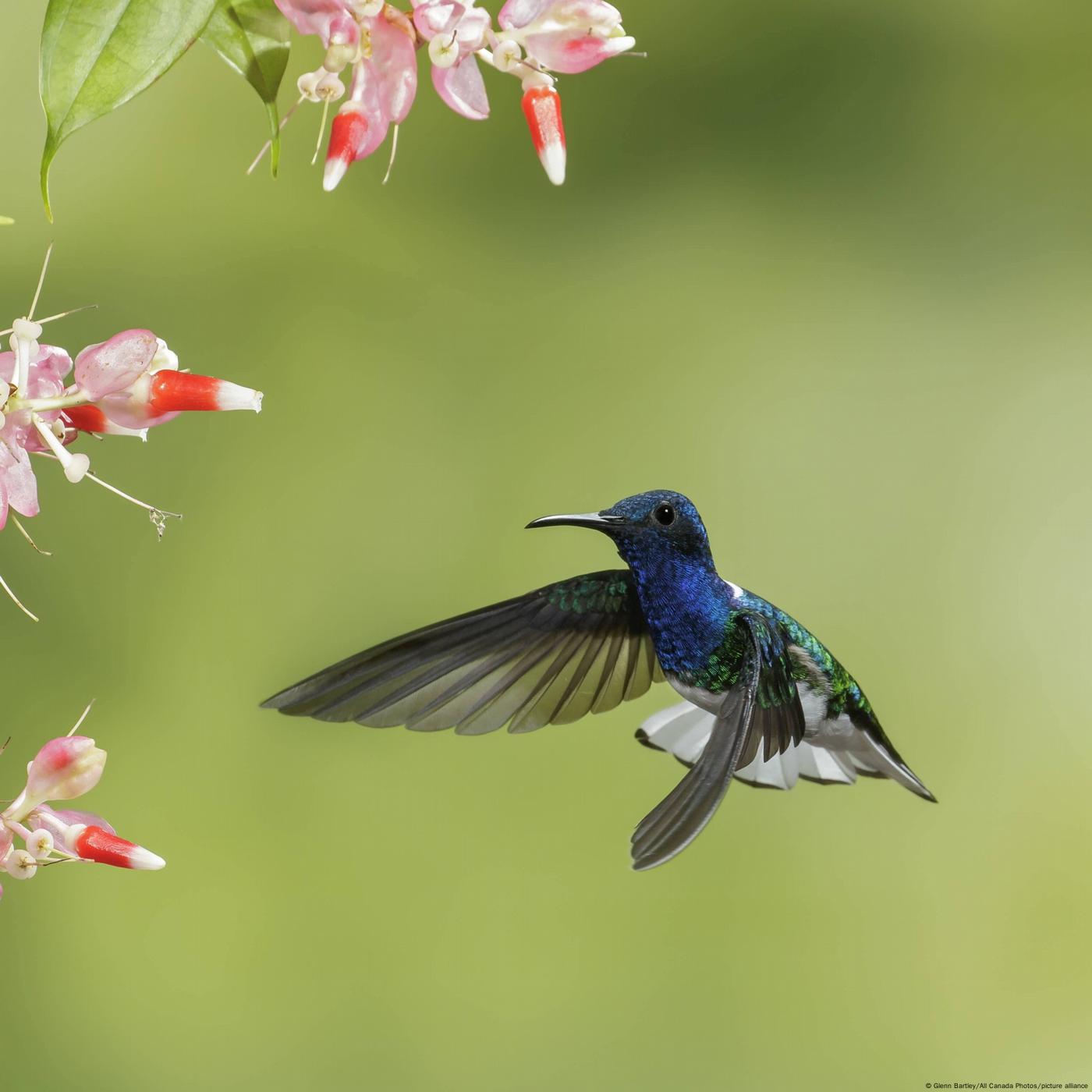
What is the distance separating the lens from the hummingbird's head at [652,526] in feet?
1.97

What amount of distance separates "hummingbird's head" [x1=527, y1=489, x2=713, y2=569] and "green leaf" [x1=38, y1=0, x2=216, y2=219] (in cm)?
30

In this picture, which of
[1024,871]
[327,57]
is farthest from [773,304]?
[327,57]

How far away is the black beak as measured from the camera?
0.54 metres

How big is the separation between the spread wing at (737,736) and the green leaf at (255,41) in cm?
24

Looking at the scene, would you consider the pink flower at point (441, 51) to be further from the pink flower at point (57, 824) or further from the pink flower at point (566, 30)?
the pink flower at point (57, 824)

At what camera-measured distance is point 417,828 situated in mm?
1760

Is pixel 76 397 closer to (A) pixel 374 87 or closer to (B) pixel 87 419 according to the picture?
(B) pixel 87 419

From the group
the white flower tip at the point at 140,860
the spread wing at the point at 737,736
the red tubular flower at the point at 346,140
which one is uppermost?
the red tubular flower at the point at 346,140

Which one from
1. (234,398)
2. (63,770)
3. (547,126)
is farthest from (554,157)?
(63,770)

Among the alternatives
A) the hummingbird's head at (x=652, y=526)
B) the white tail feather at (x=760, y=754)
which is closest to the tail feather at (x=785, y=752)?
the white tail feather at (x=760, y=754)

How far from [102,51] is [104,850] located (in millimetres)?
232

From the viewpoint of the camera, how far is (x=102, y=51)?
0.34 meters

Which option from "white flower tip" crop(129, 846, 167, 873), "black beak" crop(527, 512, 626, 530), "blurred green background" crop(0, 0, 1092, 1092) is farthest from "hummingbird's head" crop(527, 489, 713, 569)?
"blurred green background" crop(0, 0, 1092, 1092)

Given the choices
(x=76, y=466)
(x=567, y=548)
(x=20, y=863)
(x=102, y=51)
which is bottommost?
(x=20, y=863)
